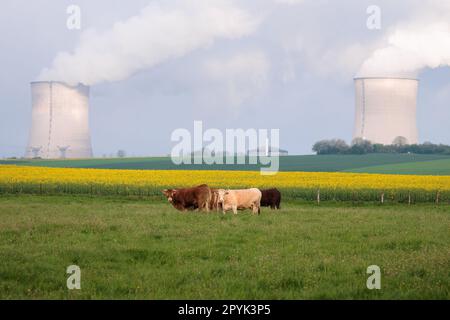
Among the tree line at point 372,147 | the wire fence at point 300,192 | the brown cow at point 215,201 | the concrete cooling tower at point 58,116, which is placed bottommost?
the wire fence at point 300,192

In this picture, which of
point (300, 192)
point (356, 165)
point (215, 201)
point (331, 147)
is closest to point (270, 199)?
Result: point (215, 201)

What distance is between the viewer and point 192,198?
19.2 m

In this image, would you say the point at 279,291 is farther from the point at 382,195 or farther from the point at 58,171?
the point at 58,171

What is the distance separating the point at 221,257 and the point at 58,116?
53.6 m

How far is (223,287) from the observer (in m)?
8.27

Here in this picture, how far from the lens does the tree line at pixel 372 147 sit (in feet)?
231

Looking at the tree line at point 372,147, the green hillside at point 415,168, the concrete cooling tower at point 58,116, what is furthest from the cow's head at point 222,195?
the tree line at point 372,147

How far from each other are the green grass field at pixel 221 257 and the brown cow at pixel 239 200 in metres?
2.08

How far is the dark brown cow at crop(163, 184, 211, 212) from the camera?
1892cm

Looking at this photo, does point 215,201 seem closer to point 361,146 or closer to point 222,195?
point 222,195

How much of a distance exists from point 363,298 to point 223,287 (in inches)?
62.7

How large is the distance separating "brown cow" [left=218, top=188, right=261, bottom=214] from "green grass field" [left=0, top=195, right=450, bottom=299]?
6.83ft

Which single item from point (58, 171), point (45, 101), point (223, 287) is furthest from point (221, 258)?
point (45, 101)

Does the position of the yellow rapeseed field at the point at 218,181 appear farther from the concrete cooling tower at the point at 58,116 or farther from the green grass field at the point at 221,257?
the concrete cooling tower at the point at 58,116
